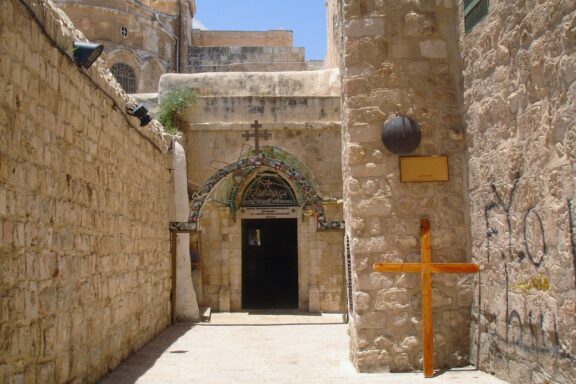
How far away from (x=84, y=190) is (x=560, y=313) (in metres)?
3.81

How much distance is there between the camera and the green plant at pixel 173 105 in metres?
12.5

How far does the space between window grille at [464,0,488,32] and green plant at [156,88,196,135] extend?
7960 mm

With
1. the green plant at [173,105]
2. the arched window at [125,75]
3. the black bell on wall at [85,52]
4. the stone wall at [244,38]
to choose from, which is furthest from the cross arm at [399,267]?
the stone wall at [244,38]

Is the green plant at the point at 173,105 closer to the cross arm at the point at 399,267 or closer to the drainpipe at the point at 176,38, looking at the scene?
the cross arm at the point at 399,267

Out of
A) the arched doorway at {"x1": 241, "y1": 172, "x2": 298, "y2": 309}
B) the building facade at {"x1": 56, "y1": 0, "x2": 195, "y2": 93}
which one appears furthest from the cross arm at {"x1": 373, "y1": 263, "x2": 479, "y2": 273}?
the building facade at {"x1": 56, "y1": 0, "x2": 195, "y2": 93}

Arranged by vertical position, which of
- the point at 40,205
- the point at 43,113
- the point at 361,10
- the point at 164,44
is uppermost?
the point at 164,44

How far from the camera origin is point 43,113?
431 cm

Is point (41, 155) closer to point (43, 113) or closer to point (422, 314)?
point (43, 113)

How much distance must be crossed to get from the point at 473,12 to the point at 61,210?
3.79 meters

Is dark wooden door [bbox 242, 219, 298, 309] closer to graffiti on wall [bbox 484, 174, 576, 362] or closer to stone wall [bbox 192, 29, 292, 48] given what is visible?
graffiti on wall [bbox 484, 174, 576, 362]

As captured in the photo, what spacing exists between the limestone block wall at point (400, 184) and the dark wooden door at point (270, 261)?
9.33 metres

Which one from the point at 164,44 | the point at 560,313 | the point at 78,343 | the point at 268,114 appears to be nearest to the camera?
the point at 560,313

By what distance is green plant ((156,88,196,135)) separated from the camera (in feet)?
41.1

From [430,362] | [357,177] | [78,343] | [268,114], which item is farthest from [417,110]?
[268,114]
